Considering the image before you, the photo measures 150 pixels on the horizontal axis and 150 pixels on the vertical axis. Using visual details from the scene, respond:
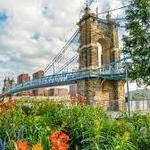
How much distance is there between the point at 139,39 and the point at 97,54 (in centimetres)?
2815

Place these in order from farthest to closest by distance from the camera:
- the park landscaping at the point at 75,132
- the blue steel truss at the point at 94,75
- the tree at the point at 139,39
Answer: the blue steel truss at the point at 94,75, the tree at the point at 139,39, the park landscaping at the point at 75,132

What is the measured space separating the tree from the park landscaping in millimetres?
10113

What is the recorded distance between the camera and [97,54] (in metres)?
46.2

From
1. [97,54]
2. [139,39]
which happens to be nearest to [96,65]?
[97,54]

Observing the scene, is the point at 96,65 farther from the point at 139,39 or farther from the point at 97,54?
the point at 139,39

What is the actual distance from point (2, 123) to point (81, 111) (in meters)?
1.65

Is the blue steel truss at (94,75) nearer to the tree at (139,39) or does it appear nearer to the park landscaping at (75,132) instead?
the tree at (139,39)

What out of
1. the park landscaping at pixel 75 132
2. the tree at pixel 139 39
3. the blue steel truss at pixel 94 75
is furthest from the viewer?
the blue steel truss at pixel 94 75

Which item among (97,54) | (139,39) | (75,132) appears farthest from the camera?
(97,54)

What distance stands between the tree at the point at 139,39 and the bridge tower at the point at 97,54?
22.8 metres

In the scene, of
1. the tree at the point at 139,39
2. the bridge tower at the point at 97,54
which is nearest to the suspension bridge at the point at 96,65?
the bridge tower at the point at 97,54

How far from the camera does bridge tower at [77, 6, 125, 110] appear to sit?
143 feet

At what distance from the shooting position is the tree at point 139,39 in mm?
17969

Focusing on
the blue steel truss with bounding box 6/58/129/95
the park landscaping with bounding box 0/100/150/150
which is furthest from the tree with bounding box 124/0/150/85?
the blue steel truss with bounding box 6/58/129/95
